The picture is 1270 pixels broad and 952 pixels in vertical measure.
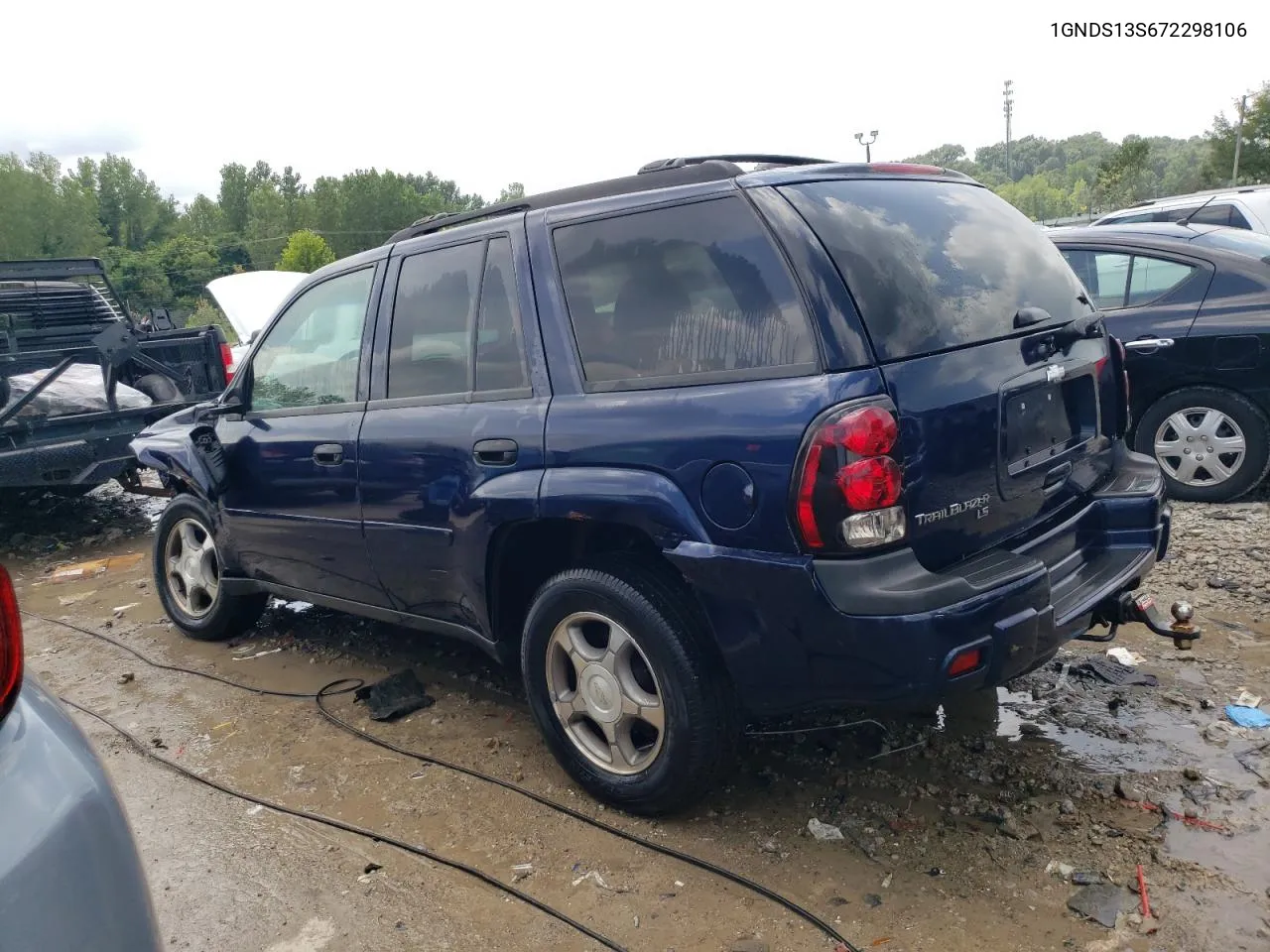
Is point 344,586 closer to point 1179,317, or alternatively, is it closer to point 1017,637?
point 1017,637

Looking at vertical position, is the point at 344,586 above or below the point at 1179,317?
below

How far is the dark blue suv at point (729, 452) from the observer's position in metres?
2.64

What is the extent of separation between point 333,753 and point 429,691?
0.61 meters

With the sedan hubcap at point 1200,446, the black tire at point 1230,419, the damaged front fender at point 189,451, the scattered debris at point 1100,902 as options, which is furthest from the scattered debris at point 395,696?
the sedan hubcap at point 1200,446

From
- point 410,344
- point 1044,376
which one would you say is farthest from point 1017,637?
point 410,344

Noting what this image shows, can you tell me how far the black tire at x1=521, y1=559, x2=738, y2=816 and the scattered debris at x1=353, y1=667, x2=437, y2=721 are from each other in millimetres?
1294

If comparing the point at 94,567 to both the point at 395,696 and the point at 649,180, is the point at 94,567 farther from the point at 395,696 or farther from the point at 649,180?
the point at 649,180

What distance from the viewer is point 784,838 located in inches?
121

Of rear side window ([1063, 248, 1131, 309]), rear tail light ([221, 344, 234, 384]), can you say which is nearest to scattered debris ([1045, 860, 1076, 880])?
rear side window ([1063, 248, 1131, 309])

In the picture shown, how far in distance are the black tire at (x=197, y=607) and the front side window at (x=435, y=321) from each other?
5.79 feet

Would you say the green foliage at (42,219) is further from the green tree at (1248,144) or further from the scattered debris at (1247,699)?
the scattered debris at (1247,699)

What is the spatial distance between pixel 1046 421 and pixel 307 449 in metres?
2.89

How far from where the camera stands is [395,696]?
4316mm

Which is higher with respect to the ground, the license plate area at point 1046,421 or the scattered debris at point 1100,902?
A: the license plate area at point 1046,421
